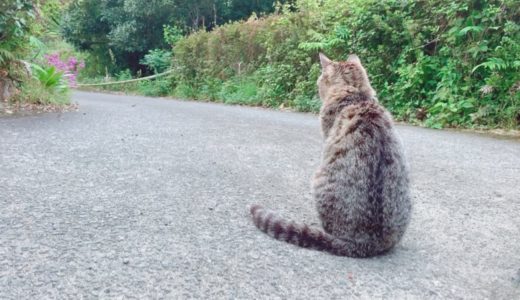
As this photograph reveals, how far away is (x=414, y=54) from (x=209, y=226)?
644 centimetres

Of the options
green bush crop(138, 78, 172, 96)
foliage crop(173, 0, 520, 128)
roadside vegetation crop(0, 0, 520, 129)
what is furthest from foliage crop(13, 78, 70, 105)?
green bush crop(138, 78, 172, 96)

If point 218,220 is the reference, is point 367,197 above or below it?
above

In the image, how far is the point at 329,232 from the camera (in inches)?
87.8

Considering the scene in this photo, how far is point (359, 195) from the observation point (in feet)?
6.81

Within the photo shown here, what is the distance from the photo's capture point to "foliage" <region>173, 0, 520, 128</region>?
6.33 m

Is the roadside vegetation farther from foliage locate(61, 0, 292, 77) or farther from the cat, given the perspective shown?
the cat

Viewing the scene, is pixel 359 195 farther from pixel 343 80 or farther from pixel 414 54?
pixel 414 54

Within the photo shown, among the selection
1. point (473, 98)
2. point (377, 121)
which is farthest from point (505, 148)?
point (377, 121)

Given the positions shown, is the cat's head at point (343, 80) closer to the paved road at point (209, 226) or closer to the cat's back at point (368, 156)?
the cat's back at point (368, 156)

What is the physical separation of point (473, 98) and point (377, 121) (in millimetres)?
5135

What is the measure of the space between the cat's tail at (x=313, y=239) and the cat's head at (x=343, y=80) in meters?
1.00

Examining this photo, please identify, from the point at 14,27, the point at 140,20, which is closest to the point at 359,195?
the point at 14,27

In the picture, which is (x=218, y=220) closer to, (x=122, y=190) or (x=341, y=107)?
(x=122, y=190)

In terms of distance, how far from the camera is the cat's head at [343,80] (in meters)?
2.76
